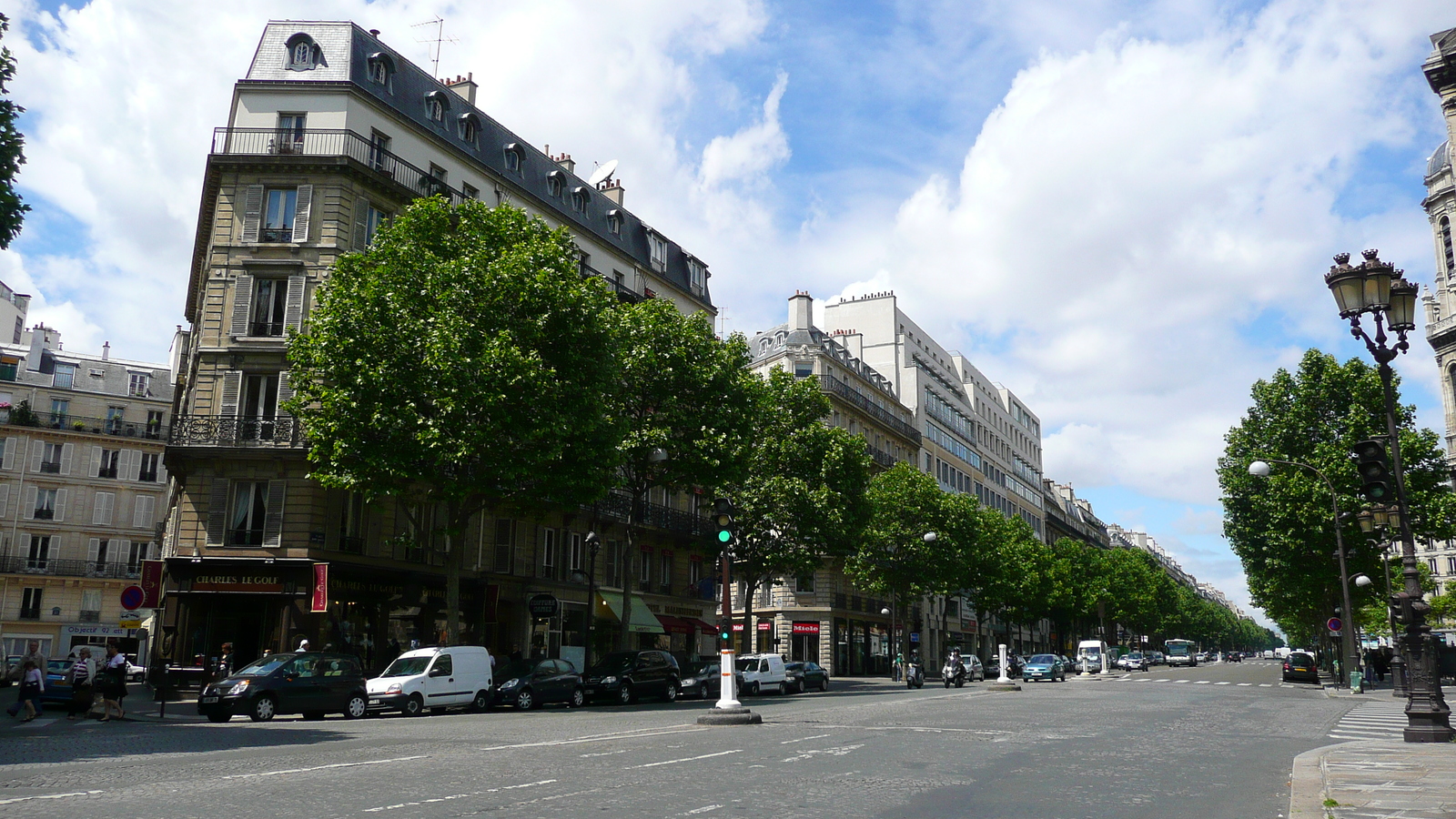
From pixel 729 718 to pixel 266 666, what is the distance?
9.65 m

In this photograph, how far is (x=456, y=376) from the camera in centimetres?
2525

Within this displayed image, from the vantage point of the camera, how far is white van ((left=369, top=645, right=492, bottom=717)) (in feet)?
77.5

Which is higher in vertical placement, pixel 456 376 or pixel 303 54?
pixel 303 54

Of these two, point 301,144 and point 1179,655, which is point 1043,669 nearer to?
point 301,144

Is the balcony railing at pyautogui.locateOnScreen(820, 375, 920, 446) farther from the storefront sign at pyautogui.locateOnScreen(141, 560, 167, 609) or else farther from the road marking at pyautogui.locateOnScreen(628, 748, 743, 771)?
the road marking at pyautogui.locateOnScreen(628, 748, 743, 771)

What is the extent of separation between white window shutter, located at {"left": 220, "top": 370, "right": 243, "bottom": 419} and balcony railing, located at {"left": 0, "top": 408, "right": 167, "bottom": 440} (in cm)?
3578

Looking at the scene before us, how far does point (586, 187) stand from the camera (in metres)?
43.3

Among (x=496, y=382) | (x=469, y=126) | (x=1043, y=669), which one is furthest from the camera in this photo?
(x=1043, y=669)

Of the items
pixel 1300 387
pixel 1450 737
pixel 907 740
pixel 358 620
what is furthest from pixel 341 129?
pixel 1300 387

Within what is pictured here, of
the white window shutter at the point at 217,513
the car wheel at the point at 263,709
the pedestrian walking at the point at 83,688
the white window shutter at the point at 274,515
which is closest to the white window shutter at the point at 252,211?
the white window shutter at the point at 217,513

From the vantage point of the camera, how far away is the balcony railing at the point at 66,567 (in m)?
55.6

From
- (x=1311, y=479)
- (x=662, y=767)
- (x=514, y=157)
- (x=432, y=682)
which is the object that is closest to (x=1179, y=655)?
(x=1311, y=479)

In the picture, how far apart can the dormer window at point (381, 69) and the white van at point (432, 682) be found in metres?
19.3

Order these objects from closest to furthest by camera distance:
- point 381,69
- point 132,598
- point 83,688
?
point 132,598
point 83,688
point 381,69
